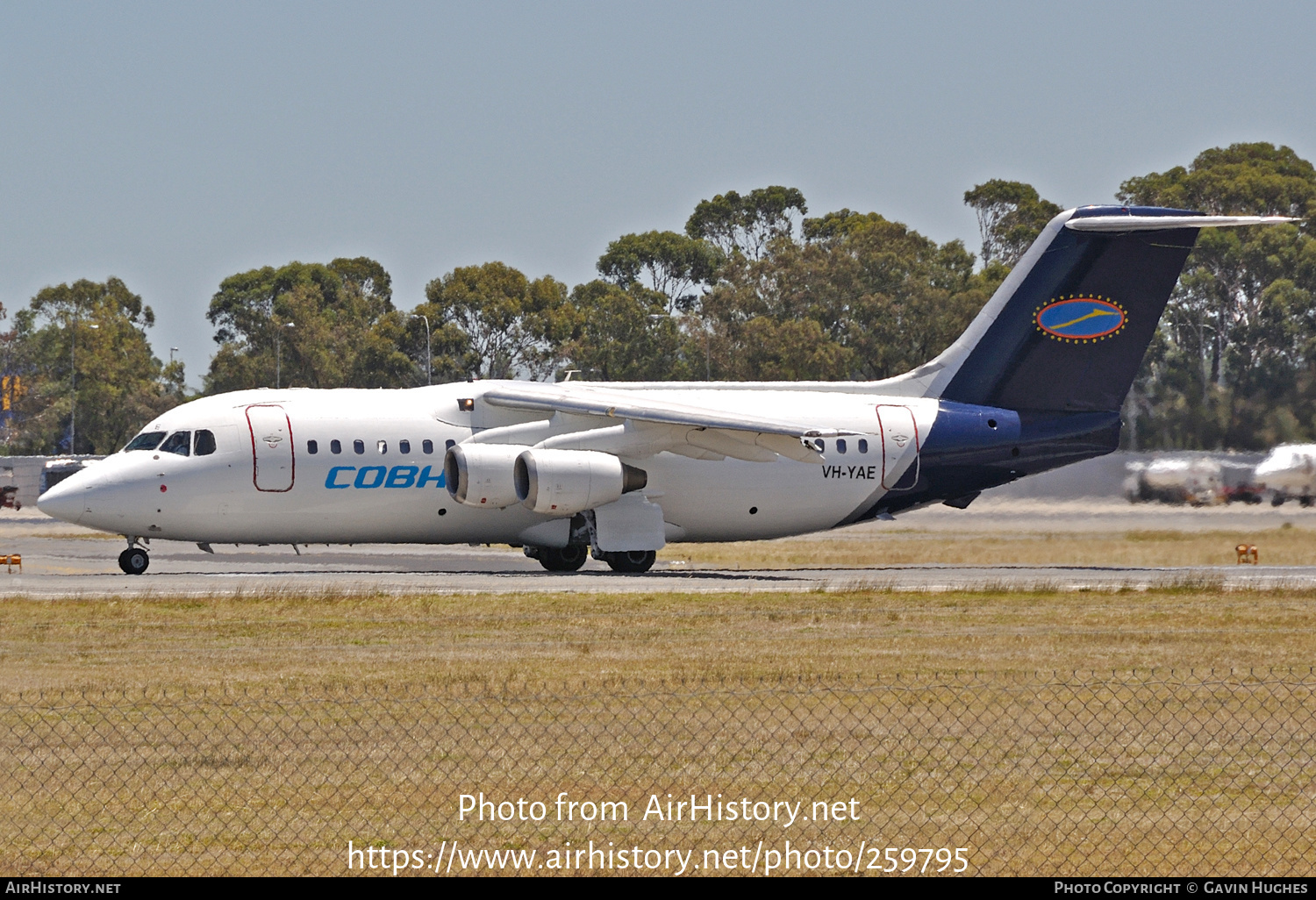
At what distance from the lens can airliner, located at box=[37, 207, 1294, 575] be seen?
34.9 m

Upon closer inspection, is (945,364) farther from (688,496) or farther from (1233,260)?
(1233,260)

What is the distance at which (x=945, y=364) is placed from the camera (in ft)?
131

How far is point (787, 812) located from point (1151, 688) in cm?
777

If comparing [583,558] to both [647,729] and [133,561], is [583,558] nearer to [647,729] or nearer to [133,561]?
[133,561]

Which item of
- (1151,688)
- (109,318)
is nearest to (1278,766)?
(1151,688)

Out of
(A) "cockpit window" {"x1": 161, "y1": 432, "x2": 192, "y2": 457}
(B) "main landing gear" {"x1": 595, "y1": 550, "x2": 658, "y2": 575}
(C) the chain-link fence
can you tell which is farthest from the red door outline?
(C) the chain-link fence

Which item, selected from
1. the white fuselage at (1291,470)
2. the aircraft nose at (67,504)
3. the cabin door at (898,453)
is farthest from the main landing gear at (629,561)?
the white fuselage at (1291,470)

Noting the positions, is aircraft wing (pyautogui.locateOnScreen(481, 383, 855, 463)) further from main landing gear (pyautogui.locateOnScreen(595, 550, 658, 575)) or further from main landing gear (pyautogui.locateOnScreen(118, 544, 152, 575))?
main landing gear (pyautogui.locateOnScreen(118, 544, 152, 575))

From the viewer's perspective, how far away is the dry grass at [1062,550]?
128 ft

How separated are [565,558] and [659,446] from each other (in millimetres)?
3385

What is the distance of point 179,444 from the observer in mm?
35000

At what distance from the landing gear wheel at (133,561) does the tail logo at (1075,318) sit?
20.1m

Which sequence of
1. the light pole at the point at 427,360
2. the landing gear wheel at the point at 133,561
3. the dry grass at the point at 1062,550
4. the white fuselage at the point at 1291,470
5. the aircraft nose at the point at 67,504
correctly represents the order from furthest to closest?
the light pole at the point at 427,360
the white fuselage at the point at 1291,470
the dry grass at the point at 1062,550
the landing gear wheel at the point at 133,561
the aircraft nose at the point at 67,504

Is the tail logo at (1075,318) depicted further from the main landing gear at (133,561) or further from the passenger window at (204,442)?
the main landing gear at (133,561)
